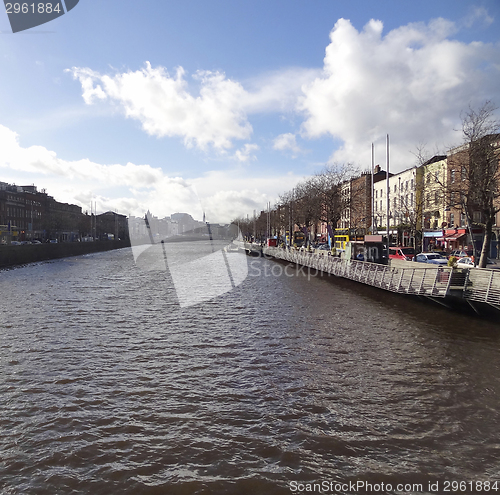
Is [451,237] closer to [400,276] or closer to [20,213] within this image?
[400,276]

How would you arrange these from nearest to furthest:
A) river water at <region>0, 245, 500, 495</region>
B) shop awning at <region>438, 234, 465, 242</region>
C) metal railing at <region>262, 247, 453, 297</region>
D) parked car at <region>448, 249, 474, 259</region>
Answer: river water at <region>0, 245, 500, 495</region> < metal railing at <region>262, 247, 453, 297</region> < parked car at <region>448, 249, 474, 259</region> < shop awning at <region>438, 234, 465, 242</region>

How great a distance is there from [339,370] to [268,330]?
520 cm

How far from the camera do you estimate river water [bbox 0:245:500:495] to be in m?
6.87

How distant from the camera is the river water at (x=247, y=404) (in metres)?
6.87

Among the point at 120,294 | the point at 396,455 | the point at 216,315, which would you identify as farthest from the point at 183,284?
the point at 396,455

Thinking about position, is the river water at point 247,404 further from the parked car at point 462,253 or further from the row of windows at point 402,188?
the row of windows at point 402,188

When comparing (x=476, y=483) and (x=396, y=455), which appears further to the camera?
(x=396, y=455)

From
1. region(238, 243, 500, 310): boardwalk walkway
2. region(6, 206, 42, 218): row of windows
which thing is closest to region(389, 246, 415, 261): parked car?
region(238, 243, 500, 310): boardwalk walkway

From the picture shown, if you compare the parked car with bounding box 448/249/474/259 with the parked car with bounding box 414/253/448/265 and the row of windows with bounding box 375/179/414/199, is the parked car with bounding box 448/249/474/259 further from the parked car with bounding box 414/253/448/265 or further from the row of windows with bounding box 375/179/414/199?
the row of windows with bounding box 375/179/414/199

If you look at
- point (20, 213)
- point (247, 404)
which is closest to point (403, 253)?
point (247, 404)

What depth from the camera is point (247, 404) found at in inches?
374

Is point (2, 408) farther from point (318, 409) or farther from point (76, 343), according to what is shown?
point (318, 409)

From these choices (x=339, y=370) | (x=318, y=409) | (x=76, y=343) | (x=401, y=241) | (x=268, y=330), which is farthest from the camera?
(x=401, y=241)

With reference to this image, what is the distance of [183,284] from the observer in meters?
32.6
